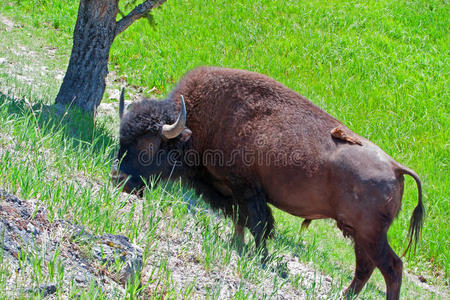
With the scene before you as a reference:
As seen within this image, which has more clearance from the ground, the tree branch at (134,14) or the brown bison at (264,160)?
the tree branch at (134,14)

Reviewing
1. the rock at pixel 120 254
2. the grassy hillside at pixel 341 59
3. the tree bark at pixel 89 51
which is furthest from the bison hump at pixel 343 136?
the tree bark at pixel 89 51

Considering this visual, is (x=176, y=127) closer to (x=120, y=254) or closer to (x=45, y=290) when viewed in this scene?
(x=120, y=254)

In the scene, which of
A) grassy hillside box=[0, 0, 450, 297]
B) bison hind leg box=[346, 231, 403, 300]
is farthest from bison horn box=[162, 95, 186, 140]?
grassy hillside box=[0, 0, 450, 297]

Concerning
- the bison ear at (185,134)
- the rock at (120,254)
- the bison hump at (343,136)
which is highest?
the bison hump at (343,136)

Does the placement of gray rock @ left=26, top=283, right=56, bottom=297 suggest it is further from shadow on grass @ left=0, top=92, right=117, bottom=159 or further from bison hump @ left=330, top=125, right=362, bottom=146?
bison hump @ left=330, top=125, right=362, bottom=146

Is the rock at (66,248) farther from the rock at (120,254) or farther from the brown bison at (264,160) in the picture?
the brown bison at (264,160)

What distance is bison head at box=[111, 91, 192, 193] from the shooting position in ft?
20.1

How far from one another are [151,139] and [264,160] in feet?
4.82

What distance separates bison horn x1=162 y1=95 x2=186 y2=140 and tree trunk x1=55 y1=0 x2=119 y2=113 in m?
2.82

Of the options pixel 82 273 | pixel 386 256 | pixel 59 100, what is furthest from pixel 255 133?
pixel 59 100

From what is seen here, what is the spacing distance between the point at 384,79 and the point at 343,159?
9.10 metres

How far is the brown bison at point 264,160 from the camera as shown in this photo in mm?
5406

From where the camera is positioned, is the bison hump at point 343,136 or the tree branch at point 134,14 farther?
the tree branch at point 134,14

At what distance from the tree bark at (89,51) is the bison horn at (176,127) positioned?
2742 millimetres
